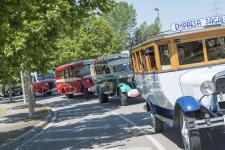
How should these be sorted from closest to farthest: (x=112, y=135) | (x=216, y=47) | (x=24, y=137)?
(x=216, y=47)
(x=112, y=135)
(x=24, y=137)

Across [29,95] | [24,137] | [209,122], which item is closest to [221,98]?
[209,122]

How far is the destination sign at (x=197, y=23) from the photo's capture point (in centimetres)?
1119

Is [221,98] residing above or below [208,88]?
below

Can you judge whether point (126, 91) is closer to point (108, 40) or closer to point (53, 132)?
point (53, 132)

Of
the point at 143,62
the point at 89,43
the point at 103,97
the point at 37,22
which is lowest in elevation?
the point at 103,97

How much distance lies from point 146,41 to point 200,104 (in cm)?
314

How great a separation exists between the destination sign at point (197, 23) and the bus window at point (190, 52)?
1.28 feet

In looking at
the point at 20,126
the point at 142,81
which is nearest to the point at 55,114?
the point at 20,126

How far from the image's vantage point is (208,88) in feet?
32.3

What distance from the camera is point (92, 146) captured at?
540 inches

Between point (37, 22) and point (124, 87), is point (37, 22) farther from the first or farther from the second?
point (124, 87)

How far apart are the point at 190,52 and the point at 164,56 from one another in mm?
570

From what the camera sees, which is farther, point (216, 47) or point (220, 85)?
point (216, 47)

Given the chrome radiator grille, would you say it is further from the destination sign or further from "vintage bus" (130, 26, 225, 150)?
the destination sign
